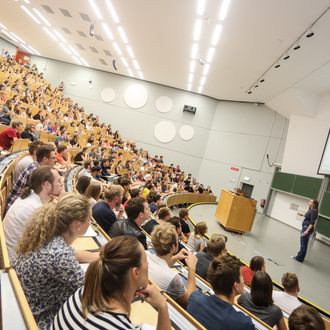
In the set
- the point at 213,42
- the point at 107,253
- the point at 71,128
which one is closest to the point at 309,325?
the point at 107,253

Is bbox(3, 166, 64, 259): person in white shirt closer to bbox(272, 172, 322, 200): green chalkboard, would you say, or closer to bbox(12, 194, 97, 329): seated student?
bbox(12, 194, 97, 329): seated student

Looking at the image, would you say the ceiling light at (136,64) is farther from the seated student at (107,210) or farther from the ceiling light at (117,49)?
the seated student at (107,210)

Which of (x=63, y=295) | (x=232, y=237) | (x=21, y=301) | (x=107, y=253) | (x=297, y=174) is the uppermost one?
(x=297, y=174)

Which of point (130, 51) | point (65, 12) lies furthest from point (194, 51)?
point (65, 12)

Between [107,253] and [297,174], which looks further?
[297,174]

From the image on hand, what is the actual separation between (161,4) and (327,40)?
481 centimetres

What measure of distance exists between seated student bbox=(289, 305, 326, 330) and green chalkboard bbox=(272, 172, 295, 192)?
1098cm

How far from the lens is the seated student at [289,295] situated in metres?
2.75

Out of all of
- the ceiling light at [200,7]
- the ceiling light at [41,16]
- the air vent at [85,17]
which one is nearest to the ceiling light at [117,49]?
the air vent at [85,17]

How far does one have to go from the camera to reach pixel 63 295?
1.29 metres

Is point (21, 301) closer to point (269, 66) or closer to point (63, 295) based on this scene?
point (63, 295)

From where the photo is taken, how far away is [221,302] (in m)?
1.60

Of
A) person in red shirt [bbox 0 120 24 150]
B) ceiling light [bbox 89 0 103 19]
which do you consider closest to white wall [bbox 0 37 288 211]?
ceiling light [bbox 89 0 103 19]

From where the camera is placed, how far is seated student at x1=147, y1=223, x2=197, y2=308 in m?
1.84
